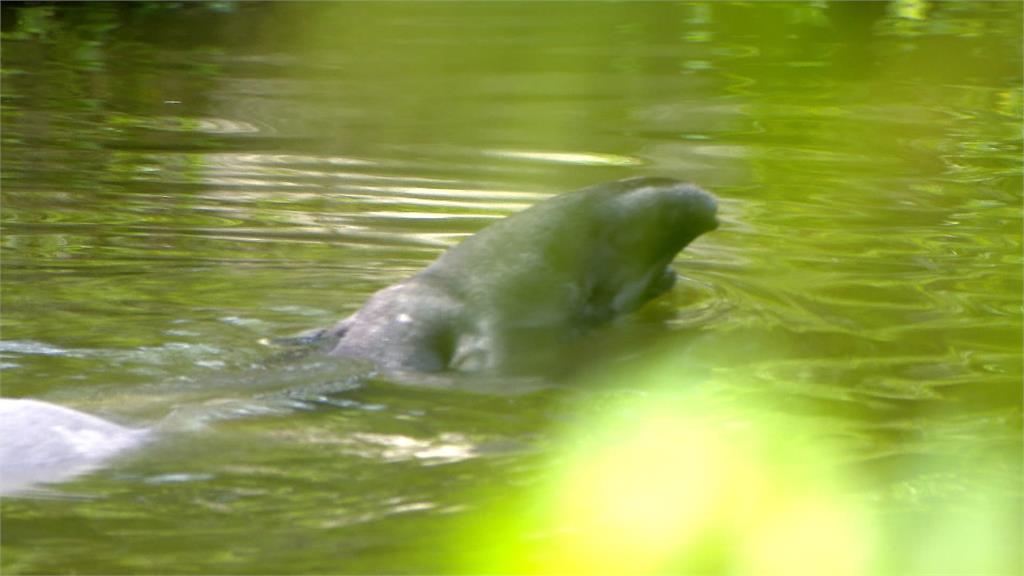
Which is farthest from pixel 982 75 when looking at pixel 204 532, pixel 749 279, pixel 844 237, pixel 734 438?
pixel 204 532

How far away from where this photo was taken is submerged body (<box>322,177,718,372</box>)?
4785mm

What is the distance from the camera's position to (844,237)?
662 centimetres

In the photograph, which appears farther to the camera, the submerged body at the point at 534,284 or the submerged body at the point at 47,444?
the submerged body at the point at 534,284

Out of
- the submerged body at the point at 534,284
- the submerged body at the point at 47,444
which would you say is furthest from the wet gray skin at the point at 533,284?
the submerged body at the point at 47,444

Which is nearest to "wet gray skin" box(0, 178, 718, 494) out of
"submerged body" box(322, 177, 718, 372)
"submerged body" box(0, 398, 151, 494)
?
"submerged body" box(322, 177, 718, 372)

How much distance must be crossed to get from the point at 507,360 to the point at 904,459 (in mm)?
1205

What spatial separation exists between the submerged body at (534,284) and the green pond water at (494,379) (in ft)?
0.42

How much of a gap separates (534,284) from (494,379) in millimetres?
501

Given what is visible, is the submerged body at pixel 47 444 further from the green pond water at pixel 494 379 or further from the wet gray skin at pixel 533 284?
the wet gray skin at pixel 533 284

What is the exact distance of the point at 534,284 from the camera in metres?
5.06

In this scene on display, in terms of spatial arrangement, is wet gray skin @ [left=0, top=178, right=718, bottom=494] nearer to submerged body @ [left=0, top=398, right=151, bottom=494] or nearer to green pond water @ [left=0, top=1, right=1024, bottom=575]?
green pond water @ [left=0, top=1, right=1024, bottom=575]

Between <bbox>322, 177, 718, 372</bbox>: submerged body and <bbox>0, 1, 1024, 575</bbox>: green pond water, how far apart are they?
0.13 metres

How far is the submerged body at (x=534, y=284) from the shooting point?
4.79 m

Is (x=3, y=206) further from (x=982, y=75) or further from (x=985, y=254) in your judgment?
(x=982, y=75)
